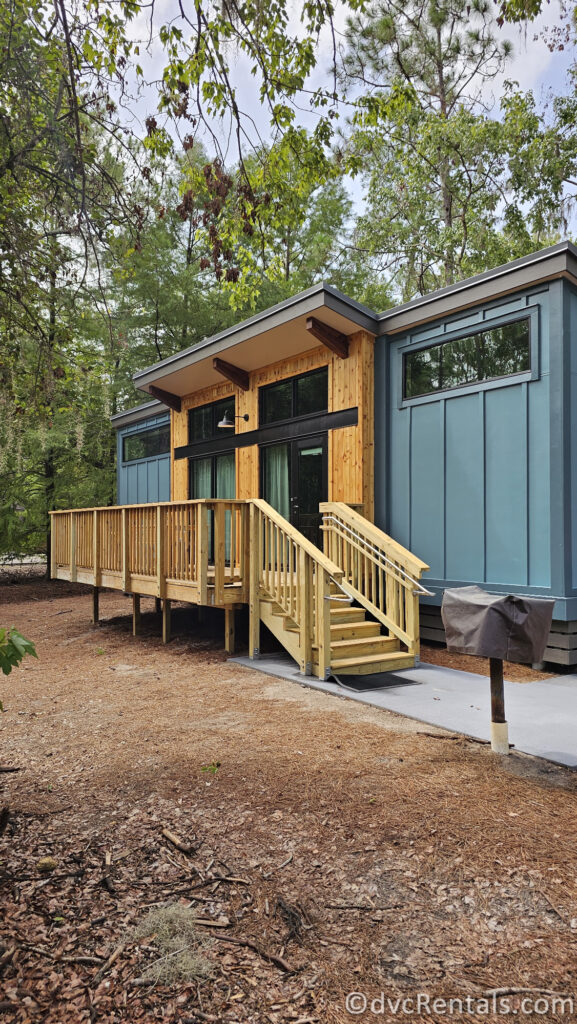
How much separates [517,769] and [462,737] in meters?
0.61

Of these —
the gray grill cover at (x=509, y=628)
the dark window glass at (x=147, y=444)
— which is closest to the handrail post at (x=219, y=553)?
the gray grill cover at (x=509, y=628)

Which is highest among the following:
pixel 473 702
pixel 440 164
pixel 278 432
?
pixel 440 164

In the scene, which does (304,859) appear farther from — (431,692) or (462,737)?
(431,692)

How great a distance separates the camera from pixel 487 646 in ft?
11.1

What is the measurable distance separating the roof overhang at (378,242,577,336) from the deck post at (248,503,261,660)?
3.19 m

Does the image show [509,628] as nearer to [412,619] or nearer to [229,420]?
[412,619]

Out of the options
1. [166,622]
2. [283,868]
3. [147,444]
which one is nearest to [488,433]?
[166,622]

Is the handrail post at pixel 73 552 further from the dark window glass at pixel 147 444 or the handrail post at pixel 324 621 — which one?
the handrail post at pixel 324 621

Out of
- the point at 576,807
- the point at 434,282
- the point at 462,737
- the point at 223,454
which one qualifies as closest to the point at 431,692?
the point at 462,737

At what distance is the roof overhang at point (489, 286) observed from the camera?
5938 mm

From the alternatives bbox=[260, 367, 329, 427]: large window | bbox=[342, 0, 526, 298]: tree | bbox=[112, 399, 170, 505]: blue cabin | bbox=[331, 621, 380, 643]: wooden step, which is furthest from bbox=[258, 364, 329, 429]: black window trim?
bbox=[342, 0, 526, 298]: tree

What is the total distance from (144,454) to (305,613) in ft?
→ 29.6

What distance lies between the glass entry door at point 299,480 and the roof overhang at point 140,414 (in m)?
4.04

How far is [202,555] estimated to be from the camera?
21.3 ft
